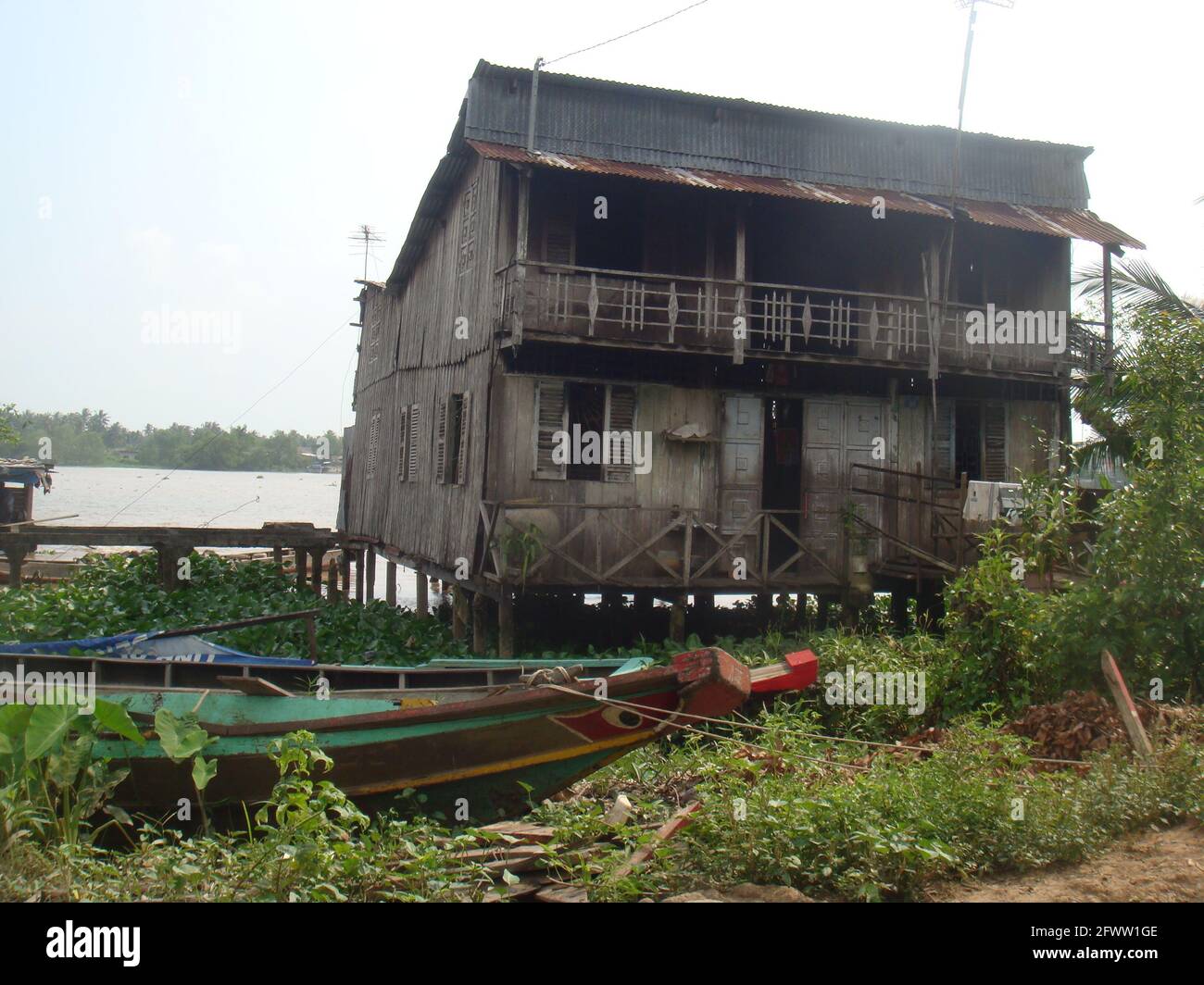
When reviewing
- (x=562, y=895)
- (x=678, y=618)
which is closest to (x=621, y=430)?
(x=678, y=618)

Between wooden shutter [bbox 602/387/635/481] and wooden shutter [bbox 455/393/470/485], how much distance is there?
2163 mm

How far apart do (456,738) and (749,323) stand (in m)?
9.03

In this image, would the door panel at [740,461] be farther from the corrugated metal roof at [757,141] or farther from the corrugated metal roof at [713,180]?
the corrugated metal roof at [757,141]

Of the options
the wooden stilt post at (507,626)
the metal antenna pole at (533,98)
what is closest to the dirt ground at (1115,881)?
the wooden stilt post at (507,626)

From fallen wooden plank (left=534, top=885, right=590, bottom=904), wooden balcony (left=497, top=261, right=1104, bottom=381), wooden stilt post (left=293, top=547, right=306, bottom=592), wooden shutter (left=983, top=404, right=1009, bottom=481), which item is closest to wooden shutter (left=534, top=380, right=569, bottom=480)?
wooden balcony (left=497, top=261, right=1104, bottom=381)

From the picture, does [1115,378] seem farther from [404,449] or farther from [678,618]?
[404,449]

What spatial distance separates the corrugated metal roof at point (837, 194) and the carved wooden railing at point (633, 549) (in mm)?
4408

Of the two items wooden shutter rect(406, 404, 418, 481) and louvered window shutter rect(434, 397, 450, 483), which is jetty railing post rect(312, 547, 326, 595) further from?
louvered window shutter rect(434, 397, 450, 483)

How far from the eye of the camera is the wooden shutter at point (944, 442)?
16031mm

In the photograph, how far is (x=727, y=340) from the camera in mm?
14523

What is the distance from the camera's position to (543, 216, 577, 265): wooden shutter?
14.6 meters

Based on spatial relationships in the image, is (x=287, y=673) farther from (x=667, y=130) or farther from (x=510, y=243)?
(x=667, y=130)

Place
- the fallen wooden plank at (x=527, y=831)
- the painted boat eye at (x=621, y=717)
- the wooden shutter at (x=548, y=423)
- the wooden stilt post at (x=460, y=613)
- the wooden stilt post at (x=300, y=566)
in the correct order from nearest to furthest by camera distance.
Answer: the fallen wooden plank at (x=527, y=831), the painted boat eye at (x=621, y=717), the wooden shutter at (x=548, y=423), the wooden stilt post at (x=460, y=613), the wooden stilt post at (x=300, y=566)
